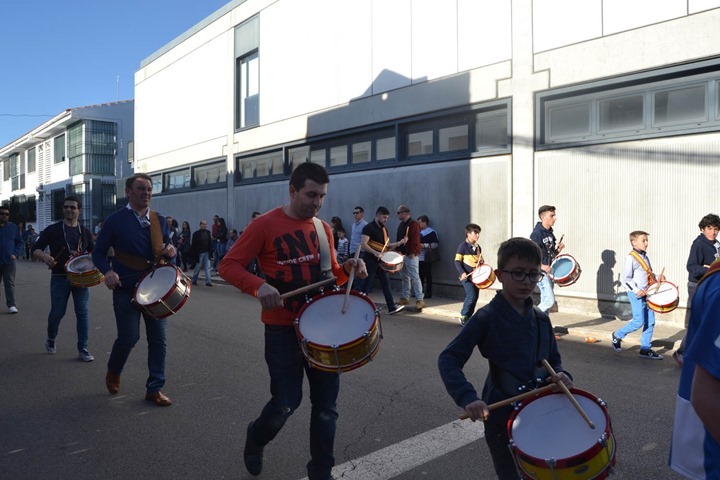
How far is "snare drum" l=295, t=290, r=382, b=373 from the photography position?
11.1 feet

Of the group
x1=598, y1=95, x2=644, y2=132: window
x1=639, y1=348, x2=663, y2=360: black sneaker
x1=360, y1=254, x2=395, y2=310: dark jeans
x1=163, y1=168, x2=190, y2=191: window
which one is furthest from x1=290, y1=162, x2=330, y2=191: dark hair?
x1=163, y1=168, x2=190, y2=191: window

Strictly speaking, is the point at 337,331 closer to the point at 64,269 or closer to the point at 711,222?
the point at 64,269

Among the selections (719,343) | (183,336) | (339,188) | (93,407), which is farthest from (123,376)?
(339,188)

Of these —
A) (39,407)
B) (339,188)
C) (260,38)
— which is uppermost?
(260,38)

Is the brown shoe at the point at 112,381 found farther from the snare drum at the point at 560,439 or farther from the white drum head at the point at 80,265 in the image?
the snare drum at the point at 560,439

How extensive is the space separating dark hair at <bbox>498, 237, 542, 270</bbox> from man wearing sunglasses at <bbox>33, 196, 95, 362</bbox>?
6.00 m

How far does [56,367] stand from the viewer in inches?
276

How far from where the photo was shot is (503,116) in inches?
476

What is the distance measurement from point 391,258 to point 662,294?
4647 millimetres

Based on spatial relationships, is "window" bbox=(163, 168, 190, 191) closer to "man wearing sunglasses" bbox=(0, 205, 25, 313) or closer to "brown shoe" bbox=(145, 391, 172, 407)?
"man wearing sunglasses" bbox=(0, 205, 25, 313)

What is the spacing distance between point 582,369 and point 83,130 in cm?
4022

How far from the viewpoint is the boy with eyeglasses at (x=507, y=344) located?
2.70 meters

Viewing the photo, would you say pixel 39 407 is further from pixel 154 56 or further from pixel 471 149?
pixel 154 56

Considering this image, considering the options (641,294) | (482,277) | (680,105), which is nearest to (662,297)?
(641,294)
